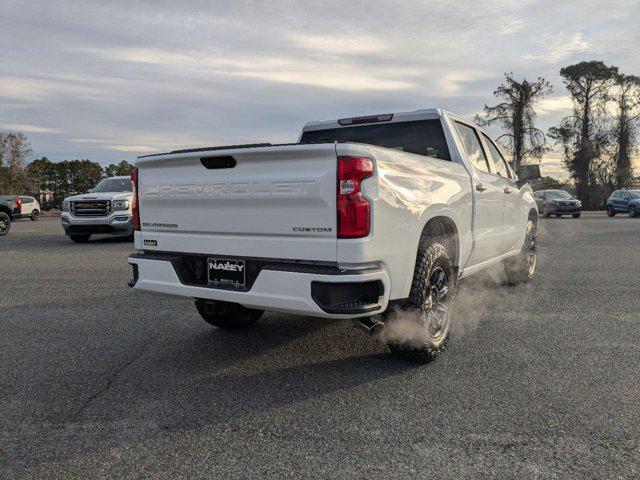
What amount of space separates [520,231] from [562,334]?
2.13 m

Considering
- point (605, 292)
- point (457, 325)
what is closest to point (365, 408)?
point (457, 325)

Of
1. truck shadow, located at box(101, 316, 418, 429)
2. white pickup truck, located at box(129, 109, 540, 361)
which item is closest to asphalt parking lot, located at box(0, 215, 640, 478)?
truck shadow, located at box(101, 316, 418, 429)

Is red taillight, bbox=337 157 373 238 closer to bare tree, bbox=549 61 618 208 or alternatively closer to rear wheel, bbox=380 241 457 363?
rear wheel, bbox=380 241 457 363

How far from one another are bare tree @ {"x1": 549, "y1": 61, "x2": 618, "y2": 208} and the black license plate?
1918 inches

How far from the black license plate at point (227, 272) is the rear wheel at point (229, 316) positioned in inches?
34.3

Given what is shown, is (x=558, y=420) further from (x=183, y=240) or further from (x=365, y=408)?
(x=183, y=240)

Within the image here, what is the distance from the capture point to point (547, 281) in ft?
24.9

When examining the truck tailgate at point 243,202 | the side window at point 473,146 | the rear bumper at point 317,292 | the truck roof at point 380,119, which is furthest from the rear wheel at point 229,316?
the side window at point 473,146

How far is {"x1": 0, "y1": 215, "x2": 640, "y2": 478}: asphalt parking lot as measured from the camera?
263 centimetres

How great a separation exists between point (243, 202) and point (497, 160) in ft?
12.3

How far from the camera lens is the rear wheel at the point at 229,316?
15.4ft

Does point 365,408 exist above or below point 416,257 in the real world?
below

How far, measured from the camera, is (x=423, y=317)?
3812 mm

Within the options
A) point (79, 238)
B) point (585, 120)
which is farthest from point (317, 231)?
point (585, 120)
